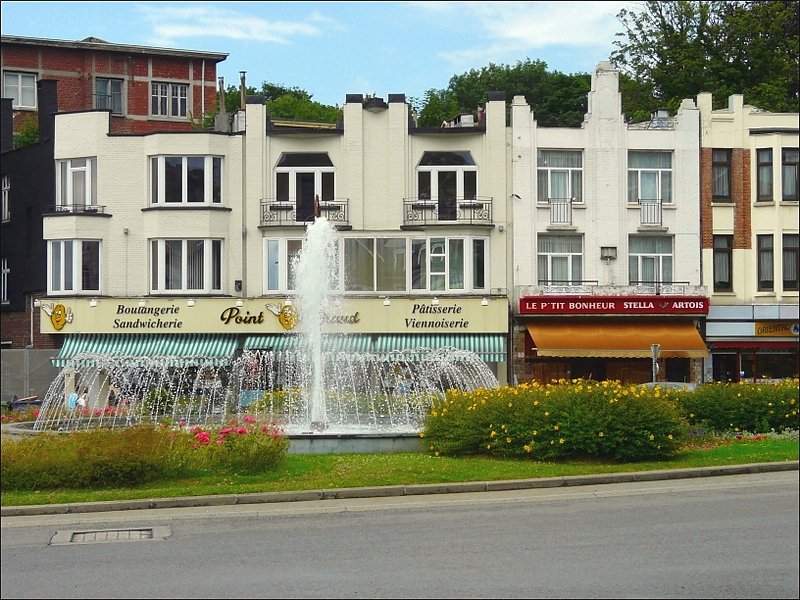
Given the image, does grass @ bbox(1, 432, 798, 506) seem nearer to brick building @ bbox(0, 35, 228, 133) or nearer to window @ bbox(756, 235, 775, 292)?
window @ bbox(756, 235, 775, 292)

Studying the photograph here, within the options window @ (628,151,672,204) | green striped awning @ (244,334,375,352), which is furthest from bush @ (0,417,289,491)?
window @ (628,151,672,204)

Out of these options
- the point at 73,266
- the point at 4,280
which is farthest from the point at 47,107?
the point at 4,280

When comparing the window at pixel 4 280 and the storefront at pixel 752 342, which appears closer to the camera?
the storefront at pixel 752 342

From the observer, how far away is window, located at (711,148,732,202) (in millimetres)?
48938

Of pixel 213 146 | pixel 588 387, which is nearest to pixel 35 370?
pixel 213 146

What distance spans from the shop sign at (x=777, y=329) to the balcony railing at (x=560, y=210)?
8.54 metres

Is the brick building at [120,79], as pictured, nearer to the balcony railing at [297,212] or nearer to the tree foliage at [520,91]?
the tree foliage at [520,91]

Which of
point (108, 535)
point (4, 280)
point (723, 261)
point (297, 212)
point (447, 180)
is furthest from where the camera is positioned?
point (4, 280)

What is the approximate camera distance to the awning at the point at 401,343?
46938 mm

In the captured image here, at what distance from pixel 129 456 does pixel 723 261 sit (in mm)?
33326

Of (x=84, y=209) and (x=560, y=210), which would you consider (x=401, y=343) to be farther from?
(x=84, y=209)

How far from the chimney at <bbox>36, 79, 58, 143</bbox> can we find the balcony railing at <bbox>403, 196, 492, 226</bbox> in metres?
15.1

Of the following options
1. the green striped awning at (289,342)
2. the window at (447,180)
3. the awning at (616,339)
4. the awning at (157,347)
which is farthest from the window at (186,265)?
the awning at (616,339)

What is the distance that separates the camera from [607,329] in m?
47.0
